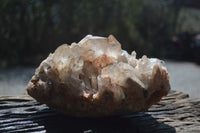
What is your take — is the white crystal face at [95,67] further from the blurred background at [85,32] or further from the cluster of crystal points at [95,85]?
the blurred background at [85,32]

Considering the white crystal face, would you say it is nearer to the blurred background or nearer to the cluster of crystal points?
the cluster of crystal points

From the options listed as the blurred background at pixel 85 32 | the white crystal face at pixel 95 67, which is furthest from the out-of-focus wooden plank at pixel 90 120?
the blurred background at pixel 85 32

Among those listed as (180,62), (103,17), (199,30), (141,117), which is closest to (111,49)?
(141,117)

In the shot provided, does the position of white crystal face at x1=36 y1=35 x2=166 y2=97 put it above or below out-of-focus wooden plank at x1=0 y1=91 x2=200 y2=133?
above

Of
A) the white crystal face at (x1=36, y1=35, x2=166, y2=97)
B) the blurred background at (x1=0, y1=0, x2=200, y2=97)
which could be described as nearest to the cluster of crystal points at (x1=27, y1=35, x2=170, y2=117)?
the white crystal face at (x1=36, y1=35, x2=166, y2=97)

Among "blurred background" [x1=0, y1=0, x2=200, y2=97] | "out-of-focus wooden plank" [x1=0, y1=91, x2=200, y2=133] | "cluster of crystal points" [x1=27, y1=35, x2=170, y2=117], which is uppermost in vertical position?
"blurred background" [x1=0, y1=0, x2=200, y2=97]

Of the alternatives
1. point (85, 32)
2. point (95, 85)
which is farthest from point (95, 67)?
point (85, 32)
